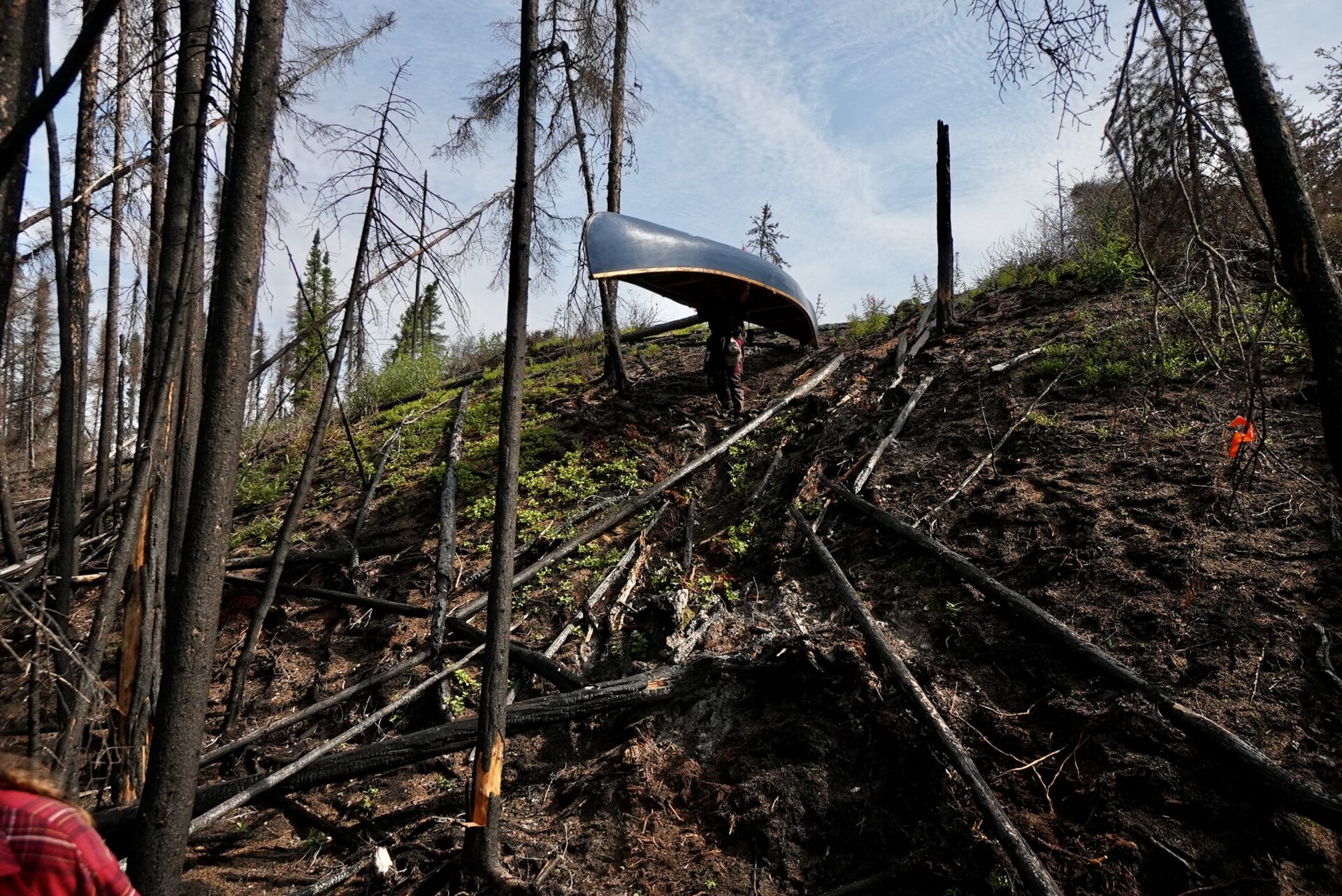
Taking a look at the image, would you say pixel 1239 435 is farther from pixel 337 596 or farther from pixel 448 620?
pixel 337 596

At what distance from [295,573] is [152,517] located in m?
3.14

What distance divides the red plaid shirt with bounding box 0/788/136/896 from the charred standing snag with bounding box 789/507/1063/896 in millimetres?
3691

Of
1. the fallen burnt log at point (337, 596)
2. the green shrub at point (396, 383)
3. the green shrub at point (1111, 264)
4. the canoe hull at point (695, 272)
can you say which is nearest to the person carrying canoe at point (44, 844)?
the fallen burnt log at point (337, 596)

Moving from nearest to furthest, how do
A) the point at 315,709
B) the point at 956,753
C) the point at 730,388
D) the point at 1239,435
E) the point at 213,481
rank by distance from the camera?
the point at 213,481 → the point at 956,753 → the point at 1239,435 → the point at 315,709 → the point at 730,388

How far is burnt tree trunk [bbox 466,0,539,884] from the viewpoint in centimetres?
429

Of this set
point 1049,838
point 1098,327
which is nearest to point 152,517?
point 1049,838

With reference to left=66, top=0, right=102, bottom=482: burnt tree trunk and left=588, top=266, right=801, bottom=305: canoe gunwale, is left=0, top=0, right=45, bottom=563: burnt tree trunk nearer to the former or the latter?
left=66, top=0, right=102, bottom=482: burnt tree trunk

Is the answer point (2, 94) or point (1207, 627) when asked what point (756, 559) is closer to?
point (1207, 627)

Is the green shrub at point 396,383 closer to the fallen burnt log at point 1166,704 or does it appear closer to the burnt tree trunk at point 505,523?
the burnt tree trunk at point 505,523

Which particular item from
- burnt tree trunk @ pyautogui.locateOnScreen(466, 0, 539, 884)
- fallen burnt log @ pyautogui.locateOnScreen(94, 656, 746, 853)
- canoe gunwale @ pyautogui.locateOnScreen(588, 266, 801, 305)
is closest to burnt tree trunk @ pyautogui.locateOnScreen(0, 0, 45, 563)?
burnt tree trunk @ pyautogui.locateOnScreen(466, 0, 539, 884)

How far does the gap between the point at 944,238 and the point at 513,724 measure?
28.1 feet

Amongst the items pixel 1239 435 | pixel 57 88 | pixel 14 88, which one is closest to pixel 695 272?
pixel 1239 435

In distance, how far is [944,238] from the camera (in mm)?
9883

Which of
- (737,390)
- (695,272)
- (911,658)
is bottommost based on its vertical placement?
(911,658)
